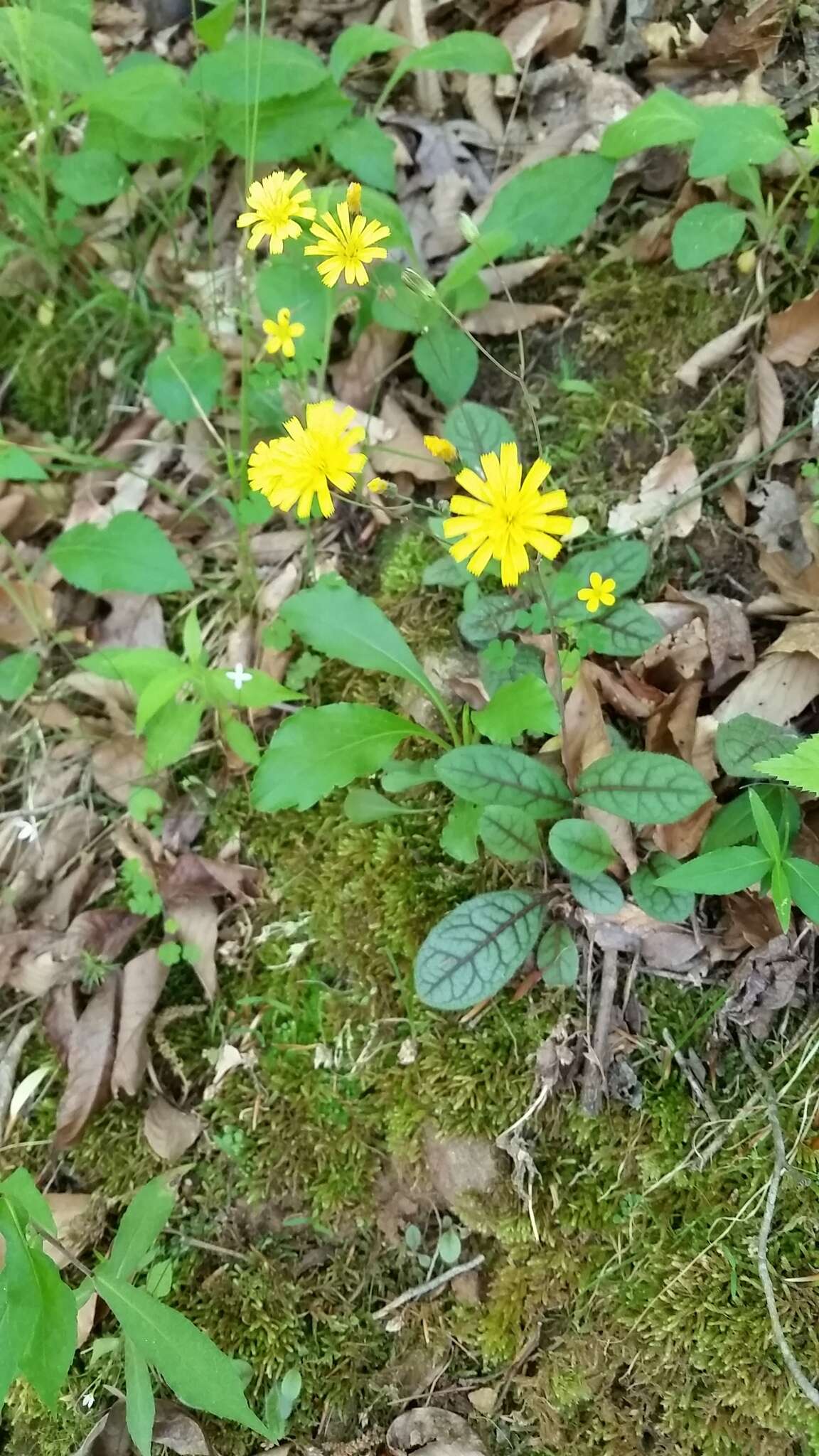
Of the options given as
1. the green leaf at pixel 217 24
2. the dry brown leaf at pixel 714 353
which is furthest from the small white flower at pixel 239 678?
the green leaf at pixel 217 24

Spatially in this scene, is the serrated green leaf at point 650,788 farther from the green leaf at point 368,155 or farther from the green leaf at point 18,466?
the green leaf at point 368,155

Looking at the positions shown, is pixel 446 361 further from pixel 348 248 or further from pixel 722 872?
pixel 722 872

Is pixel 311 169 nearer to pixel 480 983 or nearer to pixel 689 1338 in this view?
pixel 480 983

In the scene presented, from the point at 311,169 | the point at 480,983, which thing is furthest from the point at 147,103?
the point at 480,983

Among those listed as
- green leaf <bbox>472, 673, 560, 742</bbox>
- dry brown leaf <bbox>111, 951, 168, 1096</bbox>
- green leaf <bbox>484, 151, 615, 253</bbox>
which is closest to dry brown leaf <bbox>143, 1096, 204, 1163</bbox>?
dry brown leaf <bbox>111, 951, 168, 1096</bbox>

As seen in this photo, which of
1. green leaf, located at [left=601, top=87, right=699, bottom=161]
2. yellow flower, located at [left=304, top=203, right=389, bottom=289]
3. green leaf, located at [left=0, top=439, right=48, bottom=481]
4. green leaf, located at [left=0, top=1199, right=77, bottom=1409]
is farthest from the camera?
green leaf, located at [left=0, top=439, right=48, bottom=481]

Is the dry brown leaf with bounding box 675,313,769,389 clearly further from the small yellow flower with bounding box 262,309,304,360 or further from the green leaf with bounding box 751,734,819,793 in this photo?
the green leaf with bounding box 751,734,819,793
